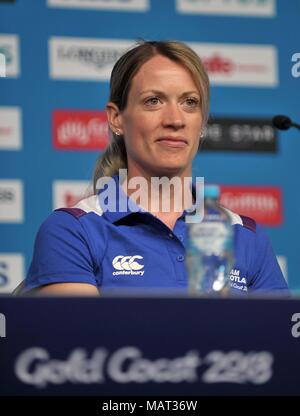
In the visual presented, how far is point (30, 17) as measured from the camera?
3.56 metres

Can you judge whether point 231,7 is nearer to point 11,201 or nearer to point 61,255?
point 11,201

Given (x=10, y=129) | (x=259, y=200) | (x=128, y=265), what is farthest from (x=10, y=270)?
(x=128, y=265)

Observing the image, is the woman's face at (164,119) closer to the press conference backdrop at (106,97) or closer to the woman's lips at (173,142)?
the woman's lips at (173,142)

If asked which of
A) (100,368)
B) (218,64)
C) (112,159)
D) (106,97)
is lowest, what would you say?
(100,368)

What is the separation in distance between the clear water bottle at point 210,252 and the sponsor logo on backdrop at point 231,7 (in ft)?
7.59

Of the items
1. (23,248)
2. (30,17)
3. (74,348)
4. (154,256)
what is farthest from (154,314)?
(30,17)

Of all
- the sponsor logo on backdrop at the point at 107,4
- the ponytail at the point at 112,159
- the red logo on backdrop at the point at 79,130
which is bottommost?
the ponytail at the point at 112,159

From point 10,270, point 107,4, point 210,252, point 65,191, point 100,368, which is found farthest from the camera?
point 107,4

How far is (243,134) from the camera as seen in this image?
376 centimetres

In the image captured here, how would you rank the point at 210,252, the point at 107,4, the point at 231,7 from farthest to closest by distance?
the point at 231,7, the point at 107,4, the point at 210,252

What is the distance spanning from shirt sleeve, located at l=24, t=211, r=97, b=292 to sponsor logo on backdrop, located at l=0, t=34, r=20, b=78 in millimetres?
1838

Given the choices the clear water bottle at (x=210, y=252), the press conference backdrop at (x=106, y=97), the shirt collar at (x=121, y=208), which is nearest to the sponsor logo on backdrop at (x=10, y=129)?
the press conference backdrop at (x=106, y=97)

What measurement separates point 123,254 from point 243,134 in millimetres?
2130

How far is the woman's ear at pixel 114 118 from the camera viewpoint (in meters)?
1.90
